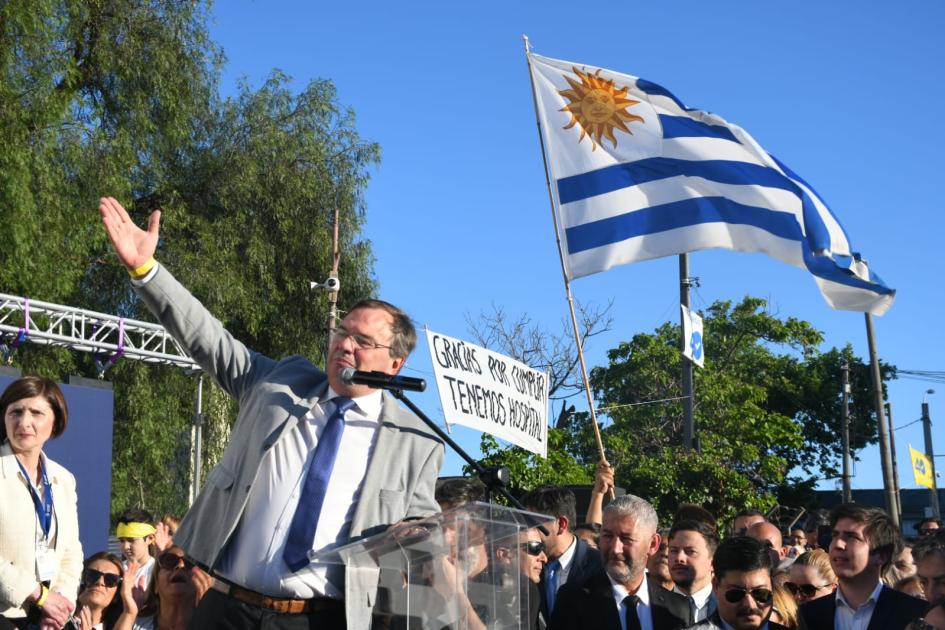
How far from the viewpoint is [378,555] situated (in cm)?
327

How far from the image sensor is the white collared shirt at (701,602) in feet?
19.2

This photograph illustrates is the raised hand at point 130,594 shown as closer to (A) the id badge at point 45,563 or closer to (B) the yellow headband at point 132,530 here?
(A) the id badge at point 45,563

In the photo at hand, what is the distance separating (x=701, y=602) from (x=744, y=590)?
3.02 ft

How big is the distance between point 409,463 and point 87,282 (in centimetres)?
1764

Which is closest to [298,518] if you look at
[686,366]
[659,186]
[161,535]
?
[161,535]

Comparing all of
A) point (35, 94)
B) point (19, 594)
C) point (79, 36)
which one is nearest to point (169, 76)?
point (79, 36)

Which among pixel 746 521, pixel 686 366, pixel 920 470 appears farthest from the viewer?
pixel 920 470

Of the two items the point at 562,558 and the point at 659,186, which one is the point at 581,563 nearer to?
the point at 562,558

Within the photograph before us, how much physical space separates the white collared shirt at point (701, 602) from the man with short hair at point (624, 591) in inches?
1.6

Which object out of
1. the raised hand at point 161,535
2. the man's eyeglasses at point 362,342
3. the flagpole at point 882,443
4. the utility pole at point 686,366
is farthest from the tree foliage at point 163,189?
the man's eyeglasses at point 362,342

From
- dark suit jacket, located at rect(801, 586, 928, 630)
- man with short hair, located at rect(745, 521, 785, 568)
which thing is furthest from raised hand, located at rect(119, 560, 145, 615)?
man with short hair, located at rect(745, 521, 785, 568)

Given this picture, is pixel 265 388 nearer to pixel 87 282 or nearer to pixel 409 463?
pixel 409 463

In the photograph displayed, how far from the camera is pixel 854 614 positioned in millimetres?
5602

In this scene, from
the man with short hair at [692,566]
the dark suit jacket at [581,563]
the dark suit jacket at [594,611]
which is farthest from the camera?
the dark suit jacket at [581,563]
